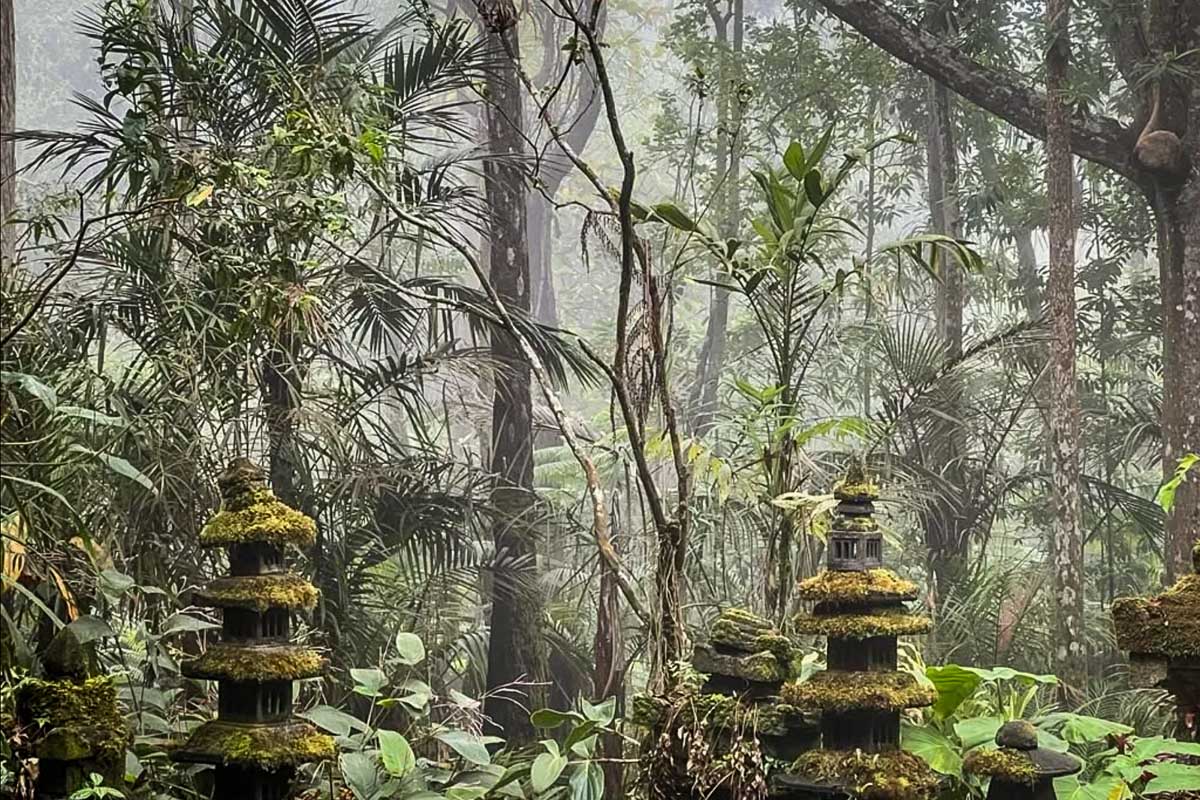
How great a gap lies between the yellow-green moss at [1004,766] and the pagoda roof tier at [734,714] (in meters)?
0.41

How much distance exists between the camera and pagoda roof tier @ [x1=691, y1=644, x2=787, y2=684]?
274cm

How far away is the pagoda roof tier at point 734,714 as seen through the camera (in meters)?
2.70

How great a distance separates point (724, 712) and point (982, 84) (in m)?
4.41

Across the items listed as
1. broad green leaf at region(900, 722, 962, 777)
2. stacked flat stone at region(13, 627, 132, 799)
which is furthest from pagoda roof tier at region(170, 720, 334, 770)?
broad green leaf at region(900, 722, 962, 777)

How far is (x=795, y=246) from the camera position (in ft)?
11.1

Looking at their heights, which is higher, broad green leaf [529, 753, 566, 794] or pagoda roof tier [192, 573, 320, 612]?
pagoda roof tier [192, 573, 320, 612]

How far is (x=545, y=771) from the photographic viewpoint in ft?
9.23

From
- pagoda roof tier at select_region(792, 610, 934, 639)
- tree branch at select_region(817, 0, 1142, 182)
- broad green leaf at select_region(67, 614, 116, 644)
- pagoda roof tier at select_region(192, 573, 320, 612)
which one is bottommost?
pagoda roof tier at select_region(792, 610, 934, 639)

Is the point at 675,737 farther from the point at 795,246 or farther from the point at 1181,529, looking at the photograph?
the point at 1181,529

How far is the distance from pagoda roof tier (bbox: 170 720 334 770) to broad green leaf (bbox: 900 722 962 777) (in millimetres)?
1287

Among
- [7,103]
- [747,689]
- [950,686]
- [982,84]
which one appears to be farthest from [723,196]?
[747,689]

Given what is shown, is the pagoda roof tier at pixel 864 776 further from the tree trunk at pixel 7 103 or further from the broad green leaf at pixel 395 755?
the tree trunk at pixel 7 103

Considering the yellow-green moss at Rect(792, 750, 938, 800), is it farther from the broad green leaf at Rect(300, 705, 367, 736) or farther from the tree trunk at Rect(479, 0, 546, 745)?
the tree trunk at Rect(479, 0, 546, 745)

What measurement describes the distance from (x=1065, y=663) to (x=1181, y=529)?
78 cm
